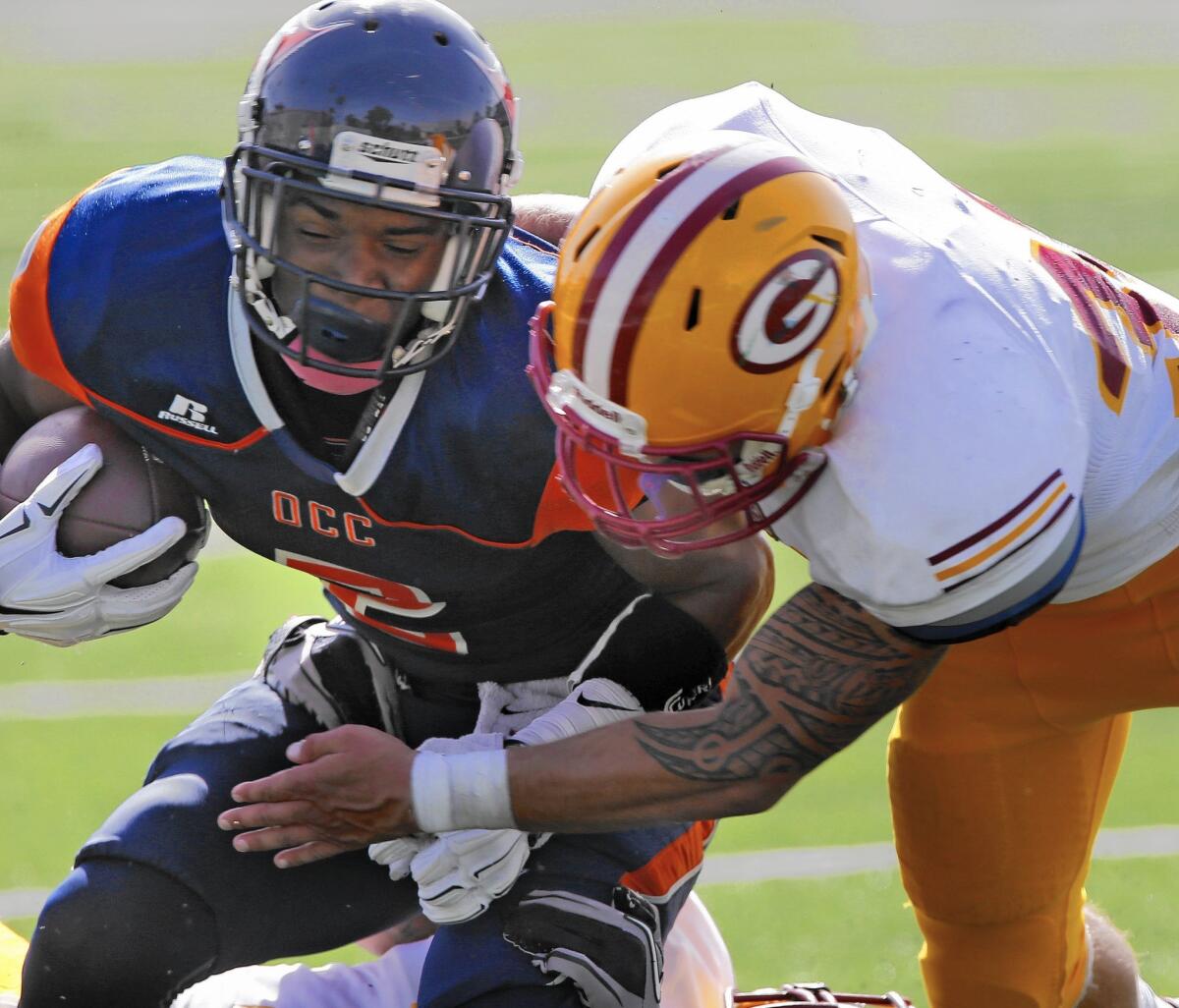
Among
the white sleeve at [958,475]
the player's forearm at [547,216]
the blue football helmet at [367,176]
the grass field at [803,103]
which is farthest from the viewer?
the grass field at [803,103]

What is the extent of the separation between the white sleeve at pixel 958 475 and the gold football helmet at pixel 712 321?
0.23 ft

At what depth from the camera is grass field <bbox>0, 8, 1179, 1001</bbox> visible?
4.02 metres

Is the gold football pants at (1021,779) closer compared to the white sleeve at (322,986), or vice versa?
the gold football pants at (1021,779)

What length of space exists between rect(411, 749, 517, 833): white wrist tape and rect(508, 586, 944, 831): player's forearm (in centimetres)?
2

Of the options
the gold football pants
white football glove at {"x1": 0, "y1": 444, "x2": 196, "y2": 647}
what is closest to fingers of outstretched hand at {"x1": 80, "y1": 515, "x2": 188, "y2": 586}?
white football glove at {"x1": 0, "y1": 444, "x2": 196, "y2": 647}

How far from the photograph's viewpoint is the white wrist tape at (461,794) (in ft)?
8.97

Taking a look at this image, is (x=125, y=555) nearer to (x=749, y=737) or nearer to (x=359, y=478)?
(x=359, y=478)

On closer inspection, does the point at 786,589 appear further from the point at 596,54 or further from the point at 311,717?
the point at 596,54

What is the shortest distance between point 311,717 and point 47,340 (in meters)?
0.84

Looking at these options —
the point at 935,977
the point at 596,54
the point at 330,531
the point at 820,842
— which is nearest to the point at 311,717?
the point at 330,531

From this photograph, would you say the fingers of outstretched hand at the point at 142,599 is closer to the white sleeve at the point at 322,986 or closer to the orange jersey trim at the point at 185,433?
the orange jersey trim at the point at 185,433

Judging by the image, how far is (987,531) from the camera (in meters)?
2.37

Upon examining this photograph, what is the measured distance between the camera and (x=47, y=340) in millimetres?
2961

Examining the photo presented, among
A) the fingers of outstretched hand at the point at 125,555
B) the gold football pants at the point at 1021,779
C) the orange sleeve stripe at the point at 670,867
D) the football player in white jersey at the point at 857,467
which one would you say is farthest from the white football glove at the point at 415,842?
the gold football pants at the point at 1021,779
